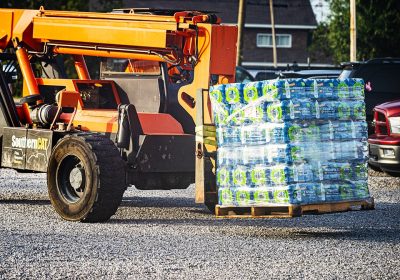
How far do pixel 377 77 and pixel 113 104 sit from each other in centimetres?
931

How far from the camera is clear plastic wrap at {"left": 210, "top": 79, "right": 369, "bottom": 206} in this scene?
1272 centimetres

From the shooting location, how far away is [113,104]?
15906 millimetres

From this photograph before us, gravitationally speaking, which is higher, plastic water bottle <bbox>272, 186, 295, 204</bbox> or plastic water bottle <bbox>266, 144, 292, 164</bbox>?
plastic water bottle <bbox>266, 144, 292, 164</bbox>

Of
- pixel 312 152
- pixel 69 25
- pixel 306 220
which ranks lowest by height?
pixel 306 220

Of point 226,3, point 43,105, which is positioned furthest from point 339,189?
point 226,3

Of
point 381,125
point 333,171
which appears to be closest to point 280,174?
point 333,171

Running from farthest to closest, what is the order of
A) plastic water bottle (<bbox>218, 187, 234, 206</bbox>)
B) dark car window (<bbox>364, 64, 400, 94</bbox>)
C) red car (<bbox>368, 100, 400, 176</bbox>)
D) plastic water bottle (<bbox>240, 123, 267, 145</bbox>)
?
1. dark car window (<bbox>364, 64, 400, 94</bbox>)
2. red car (<bbox>368, 100, 400, 176</bbox>)
3. plastic water bottle (<bbox>218, 187, 234, 206</bbox>)
4. plastic water bottle (<bbox>240, 123, 267, 145</bbox>)

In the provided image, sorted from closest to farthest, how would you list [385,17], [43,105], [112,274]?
1. [112,274]
2. [43,105]
3. [385,17]

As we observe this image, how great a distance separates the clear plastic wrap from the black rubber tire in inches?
51.7

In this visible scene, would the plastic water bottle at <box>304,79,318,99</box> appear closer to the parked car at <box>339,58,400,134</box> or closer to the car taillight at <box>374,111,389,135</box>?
the car taillight at <box>374,111,389,135</box>

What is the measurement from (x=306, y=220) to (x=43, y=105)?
12.3 ft

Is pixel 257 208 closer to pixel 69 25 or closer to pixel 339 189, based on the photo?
pixel 339 189

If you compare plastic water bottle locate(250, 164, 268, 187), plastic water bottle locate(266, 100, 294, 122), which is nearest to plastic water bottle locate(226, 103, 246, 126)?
plastic water bottle locate(266, 100, 294, 122)

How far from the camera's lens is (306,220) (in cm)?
1516
